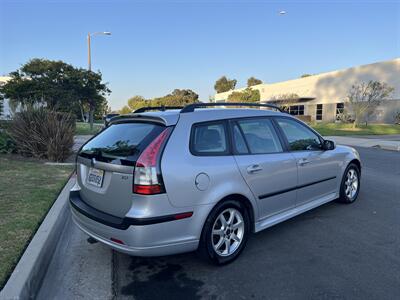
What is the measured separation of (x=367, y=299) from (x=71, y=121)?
9.29 m

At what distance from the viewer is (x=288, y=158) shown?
416 cm

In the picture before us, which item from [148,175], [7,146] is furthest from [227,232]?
[7,146]

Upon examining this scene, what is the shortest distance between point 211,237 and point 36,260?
1751 mm

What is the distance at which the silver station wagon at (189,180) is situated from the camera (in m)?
2.97

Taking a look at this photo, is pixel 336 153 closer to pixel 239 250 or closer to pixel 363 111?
pixel 239 250

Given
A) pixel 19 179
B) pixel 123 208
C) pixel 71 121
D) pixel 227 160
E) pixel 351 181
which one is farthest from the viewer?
pixel 71 121

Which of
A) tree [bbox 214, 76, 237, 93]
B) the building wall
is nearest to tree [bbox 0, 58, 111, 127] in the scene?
the building wall

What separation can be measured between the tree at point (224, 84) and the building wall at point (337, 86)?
162ft

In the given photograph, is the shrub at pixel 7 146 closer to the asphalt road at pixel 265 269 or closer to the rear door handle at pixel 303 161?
the asphalt road at pixel 265 269

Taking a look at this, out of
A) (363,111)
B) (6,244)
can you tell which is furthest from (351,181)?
(363,111)

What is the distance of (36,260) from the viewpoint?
3199 millimetres

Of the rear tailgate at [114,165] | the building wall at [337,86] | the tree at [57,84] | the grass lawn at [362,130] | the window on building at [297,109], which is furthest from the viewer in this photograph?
the window on building at [297,109]

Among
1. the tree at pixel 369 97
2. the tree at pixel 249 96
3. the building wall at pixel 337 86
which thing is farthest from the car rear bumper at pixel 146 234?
the tree at pixel 249 96

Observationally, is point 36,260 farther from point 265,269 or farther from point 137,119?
point 265,269
